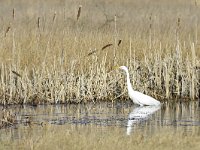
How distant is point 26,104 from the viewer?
14594mm

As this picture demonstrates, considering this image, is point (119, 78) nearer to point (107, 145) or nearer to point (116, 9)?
point (107, 145)

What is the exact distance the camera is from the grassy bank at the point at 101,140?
9375 millimetres

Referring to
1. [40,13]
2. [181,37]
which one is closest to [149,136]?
[181,37]

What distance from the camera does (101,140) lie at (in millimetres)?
9750

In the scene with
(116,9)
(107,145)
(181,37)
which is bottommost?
(107,145)

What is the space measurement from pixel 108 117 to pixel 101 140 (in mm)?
3053

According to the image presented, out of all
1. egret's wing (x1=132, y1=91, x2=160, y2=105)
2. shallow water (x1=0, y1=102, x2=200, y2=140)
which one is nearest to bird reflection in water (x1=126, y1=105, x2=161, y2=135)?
shallow water (x1=0, y1=102, x2=200, y2=140)

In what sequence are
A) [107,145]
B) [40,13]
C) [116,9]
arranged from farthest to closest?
[116,9] → [40,13] → [107,145]

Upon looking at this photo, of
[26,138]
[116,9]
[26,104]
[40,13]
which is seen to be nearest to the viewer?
[26,138]

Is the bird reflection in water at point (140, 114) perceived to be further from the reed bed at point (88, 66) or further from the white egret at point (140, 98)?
the reed bed at point (88, 66)

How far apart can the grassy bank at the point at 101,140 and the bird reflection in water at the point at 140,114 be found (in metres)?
0.70

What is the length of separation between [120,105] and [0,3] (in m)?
13.6

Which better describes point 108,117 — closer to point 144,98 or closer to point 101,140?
point 144,98

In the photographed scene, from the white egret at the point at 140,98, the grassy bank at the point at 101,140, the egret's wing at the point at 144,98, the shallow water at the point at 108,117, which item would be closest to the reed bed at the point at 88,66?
the shallow water at the point at 108,117
